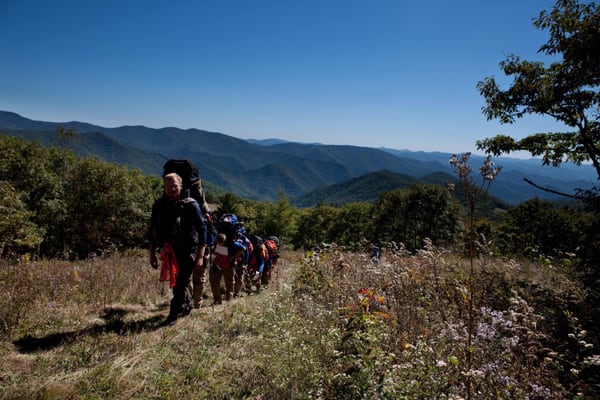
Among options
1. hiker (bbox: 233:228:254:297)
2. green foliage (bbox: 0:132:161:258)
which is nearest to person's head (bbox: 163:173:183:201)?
hiker (bbox: 233:228:254:297)

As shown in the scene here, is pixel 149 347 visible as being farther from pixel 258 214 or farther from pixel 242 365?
pixel 258 214

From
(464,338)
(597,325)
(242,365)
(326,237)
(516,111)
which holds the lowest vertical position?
(326,237)

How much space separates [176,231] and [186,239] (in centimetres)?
20

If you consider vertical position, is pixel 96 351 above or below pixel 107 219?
above

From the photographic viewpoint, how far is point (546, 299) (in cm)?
545

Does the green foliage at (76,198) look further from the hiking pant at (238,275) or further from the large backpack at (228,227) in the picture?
the large backpack at (228,227)

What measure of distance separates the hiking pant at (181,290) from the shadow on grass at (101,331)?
28 cm

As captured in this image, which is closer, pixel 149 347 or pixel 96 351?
pixel 96 351

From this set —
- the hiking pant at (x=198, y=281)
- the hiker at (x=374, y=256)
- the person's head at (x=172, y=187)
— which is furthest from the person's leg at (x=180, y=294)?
the hiker at (x=374, y=256)

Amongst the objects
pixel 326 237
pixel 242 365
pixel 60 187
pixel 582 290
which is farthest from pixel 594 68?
pixel 326 237

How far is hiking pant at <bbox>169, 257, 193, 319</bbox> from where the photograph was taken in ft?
15.5

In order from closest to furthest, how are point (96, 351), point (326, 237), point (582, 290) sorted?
point (96, 351)
point (582, 290)
point (326, 237)

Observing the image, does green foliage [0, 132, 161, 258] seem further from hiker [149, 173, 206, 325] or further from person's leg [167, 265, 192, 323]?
hiker [149, 173, 206, 325]

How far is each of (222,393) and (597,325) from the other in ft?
15.5
